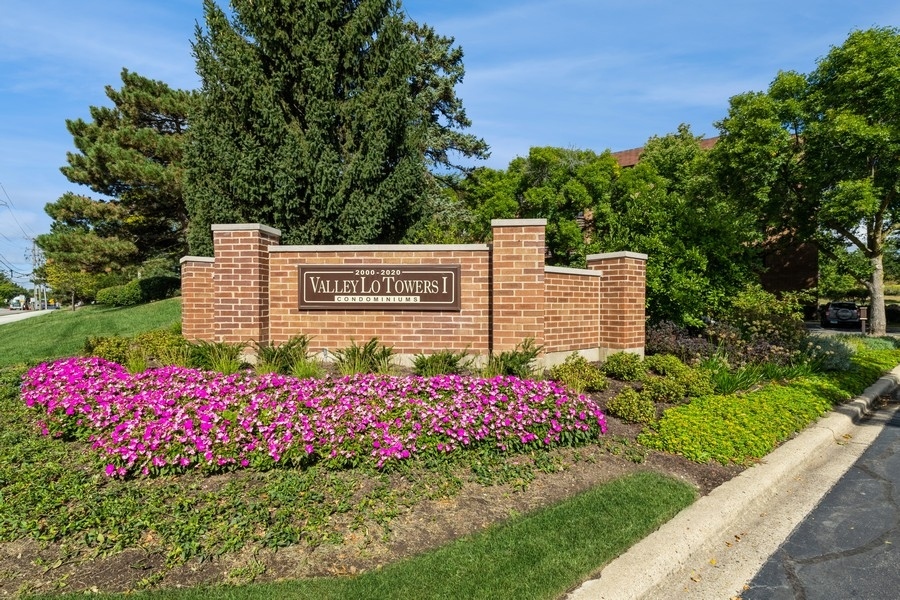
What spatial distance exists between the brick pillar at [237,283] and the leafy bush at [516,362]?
3.70m

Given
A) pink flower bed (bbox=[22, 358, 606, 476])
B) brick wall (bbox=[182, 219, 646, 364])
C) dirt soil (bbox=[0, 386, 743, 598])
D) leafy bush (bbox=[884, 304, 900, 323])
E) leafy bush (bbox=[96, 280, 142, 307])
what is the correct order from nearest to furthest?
dirt soil (bbox=[0, 386, 743, 598]), pink flower bed (bbox=[22, 358, 606, 476]), brick wall (bbox=[182, 219, 646, 364]), leafy bush (bbox=[96, 280, 142, 307]), leafy bush (bbox=[884, 304, 900, 323])

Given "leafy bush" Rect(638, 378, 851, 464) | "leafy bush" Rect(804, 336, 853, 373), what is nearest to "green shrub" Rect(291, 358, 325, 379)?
"leafy bush" Rect(638, 378, 851, 464)

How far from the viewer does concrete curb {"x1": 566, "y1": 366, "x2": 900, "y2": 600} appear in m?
2.97

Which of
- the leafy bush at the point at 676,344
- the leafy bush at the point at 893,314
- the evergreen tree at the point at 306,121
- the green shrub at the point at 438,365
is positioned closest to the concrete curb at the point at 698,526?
the leafy bush at the point at 676,344

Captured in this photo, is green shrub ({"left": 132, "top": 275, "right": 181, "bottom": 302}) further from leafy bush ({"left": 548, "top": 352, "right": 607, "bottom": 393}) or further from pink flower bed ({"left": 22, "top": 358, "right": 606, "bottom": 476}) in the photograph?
leafy bush ({"left": 548, "top": 352, "right": 607, "bottom": 393})

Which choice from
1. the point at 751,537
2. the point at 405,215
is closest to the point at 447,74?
the point at 405,215

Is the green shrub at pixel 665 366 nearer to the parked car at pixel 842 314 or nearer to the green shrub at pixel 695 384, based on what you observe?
the green shrub at pixel 695 384

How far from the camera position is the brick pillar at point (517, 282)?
7.33 m

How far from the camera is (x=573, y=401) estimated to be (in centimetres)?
531

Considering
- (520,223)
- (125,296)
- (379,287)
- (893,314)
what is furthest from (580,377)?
(893,314)

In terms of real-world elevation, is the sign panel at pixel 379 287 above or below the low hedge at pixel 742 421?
above

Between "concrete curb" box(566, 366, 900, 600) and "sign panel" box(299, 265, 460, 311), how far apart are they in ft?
14.3

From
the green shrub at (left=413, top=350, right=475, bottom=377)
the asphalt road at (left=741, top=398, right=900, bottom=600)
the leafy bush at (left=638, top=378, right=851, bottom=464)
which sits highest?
the green shrub at (left=413, top=350, right=475, bottom=377)

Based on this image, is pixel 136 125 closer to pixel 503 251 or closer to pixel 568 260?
pixel 568 260
